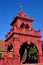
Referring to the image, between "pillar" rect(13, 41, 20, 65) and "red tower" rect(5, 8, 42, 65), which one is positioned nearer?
"pillar" rect(13, 41, 20, 65)

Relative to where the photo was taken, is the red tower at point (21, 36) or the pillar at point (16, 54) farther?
the red tower at point (21, 36)

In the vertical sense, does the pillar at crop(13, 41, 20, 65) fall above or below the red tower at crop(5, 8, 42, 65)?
below

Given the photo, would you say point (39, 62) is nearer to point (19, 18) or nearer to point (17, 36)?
point (17, 36)

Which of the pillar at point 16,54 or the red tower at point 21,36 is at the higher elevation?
the red tower at point 21,36

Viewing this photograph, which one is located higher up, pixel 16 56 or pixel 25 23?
pixel 25 23

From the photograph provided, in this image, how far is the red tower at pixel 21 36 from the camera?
19500 mm

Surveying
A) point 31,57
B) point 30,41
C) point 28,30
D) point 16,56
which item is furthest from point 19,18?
point 31,57

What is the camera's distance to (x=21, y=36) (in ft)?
66.1

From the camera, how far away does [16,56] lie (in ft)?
61.5

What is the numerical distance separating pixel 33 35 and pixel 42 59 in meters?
3.63

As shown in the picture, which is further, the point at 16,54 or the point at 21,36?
the point at 21,36

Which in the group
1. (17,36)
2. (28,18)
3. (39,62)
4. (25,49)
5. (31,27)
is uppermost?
(28,18)

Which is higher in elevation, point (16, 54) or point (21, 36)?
point (21, 36)

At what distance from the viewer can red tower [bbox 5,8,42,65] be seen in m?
19.5
